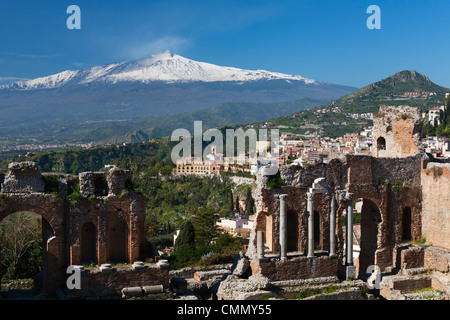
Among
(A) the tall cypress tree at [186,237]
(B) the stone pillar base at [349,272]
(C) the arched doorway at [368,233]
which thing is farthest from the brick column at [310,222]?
(A) the tall cypress tree at [186,237]

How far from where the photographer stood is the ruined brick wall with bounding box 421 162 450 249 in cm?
2448

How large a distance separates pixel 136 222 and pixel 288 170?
7.27m

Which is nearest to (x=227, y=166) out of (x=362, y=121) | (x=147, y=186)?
(x=147, y=186)

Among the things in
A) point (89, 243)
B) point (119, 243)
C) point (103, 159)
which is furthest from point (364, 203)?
point (103, 159)

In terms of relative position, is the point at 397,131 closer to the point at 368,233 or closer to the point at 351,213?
the point at 368,233

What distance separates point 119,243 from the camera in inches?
859

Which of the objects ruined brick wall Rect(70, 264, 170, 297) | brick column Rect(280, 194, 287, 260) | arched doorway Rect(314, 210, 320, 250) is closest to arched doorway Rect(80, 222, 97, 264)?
ruined brick wall Rect(70, 264, 170, 297)

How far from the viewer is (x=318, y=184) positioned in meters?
23.7

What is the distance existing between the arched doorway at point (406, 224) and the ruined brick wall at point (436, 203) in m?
0.73

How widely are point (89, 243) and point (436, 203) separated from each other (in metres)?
16.5

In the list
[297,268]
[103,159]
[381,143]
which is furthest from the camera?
[103,159]

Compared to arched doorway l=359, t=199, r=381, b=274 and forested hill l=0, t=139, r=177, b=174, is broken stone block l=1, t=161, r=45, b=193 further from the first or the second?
forested hill l=0, t=139, r=177, b=174

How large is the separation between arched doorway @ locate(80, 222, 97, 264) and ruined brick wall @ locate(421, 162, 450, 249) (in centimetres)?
1615

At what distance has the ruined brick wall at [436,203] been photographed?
80.3 feet
